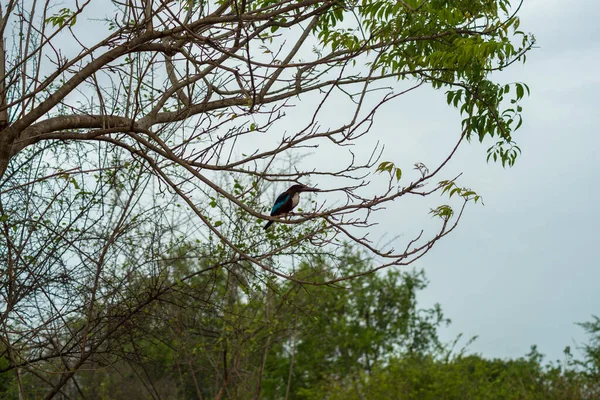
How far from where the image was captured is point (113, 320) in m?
8.39

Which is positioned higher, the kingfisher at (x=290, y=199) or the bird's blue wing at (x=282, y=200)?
the bird's blue wing at (x=282, y=200)

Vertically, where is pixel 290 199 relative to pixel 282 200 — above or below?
below

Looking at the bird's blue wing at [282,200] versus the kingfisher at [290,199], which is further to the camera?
the bird's blue wing at [282,200]

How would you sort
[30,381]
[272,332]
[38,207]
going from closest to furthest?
[38,207] < [272,332] < [30,381]

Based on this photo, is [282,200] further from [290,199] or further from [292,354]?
[292,354]

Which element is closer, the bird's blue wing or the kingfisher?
the kingfisher

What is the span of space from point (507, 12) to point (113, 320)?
524 centimetres

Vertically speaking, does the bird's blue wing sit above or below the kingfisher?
above

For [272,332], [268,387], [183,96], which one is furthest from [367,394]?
[183,96]

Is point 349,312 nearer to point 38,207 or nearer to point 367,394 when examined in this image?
point 367,394

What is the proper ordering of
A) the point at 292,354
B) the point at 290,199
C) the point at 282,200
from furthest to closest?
1. the point at 292,354
2. the point at 282,200
3. the point at 290,199

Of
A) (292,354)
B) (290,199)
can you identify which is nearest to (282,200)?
(290,199)

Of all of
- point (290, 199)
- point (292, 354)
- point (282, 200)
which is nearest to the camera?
point (290, 199)

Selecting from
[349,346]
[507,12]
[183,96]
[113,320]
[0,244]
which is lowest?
[113,320]
